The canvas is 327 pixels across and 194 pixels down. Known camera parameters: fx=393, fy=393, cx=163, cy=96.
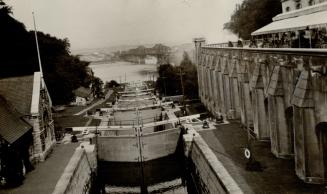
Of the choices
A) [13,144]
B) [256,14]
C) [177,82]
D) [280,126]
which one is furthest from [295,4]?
[13,144]

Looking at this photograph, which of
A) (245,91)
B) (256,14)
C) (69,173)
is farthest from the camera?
(256,14)

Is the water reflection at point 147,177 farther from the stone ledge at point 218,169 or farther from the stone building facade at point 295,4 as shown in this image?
the stone building facade at point 295,4

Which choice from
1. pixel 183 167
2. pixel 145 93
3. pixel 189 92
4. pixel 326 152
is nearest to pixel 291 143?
pixel 326 152

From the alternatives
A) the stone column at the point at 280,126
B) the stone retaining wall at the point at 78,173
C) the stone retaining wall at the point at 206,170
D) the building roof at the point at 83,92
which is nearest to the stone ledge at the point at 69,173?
the stone retaining wall at the point at 78,173

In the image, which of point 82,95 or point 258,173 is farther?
point 82,95

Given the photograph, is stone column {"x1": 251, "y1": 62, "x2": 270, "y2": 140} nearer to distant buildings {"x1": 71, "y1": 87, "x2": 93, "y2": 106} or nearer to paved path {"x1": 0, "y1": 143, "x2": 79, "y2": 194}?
paved path {"x1": 0, "y1": 143, "x2": 79, "y2": 194}

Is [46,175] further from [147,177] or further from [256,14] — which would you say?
[256,14]

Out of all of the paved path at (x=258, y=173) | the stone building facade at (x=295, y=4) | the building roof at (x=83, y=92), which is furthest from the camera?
the building roof at (x=83, y=92)
